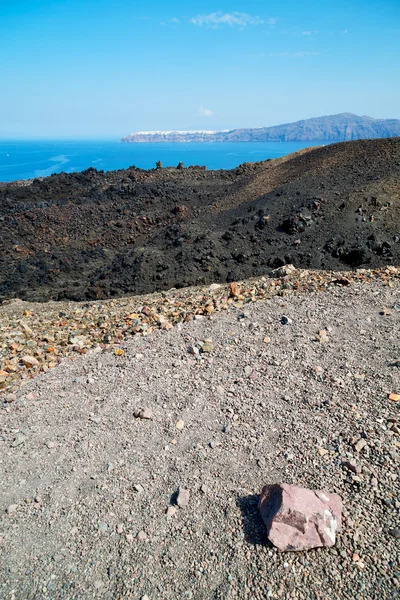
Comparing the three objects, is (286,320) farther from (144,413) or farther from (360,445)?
(144,413)

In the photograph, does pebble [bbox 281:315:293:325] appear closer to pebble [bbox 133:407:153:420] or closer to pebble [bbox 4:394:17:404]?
pebble [bbox 133:407:153:420]

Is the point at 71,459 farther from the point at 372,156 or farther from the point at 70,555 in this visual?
the point at 372,156

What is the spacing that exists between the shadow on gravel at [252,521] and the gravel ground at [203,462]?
0.01 meters

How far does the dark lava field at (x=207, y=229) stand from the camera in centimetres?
1037

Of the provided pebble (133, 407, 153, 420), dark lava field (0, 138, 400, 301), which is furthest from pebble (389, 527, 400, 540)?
dark lava field (0, 138, 400, 301)

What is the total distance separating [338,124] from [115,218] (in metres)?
169

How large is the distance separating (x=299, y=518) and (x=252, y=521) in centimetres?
39

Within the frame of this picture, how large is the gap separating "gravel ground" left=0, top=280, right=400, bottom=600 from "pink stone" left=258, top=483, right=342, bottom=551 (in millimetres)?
92

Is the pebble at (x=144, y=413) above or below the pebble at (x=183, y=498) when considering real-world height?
above

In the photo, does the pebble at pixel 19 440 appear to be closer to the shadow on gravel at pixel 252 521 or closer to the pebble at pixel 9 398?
the pebble at pixel 9 398

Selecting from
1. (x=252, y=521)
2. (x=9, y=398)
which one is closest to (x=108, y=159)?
(x=9, y=398)

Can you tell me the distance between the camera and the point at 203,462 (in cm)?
353

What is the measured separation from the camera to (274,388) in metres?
4.37

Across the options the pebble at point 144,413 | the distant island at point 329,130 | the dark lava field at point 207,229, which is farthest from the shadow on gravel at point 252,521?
the distant island at point 329,130
